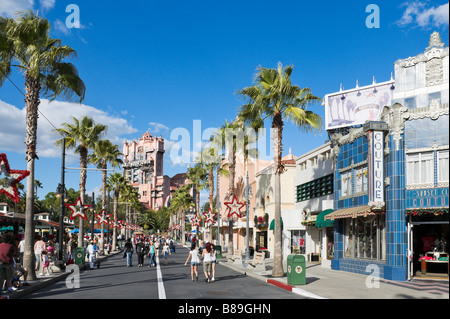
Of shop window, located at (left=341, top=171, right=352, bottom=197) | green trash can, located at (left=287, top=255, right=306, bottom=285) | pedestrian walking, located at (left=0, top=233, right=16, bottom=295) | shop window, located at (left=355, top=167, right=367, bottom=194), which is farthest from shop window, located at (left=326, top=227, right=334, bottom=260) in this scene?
pedestrian walking, located at (left=0, top=233, right=16, bottom=295)

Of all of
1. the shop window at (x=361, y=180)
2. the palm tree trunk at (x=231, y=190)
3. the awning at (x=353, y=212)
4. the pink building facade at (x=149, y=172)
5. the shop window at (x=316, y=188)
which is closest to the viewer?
the awning at (x=353, y=212)

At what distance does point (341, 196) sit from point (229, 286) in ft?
35.9

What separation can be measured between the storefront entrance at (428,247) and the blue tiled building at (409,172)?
41mm

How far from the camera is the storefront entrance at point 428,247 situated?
70.0 feet

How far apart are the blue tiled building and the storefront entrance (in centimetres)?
4

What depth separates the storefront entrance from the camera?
840 inches

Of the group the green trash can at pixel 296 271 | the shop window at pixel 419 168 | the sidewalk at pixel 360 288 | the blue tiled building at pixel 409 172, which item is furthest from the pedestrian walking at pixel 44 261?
the shop window at pixel 419 168

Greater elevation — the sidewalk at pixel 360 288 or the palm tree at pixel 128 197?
the palm tree at pixel 128 197

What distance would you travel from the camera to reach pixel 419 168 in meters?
21.1

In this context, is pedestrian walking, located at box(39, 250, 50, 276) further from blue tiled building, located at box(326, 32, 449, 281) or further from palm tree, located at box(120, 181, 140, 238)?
palm tree, located at box(120, 181, 140, 238)

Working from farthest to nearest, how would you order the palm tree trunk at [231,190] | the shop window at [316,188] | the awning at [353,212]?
the palm tree trunk at [231,190], the shop window at [316,188], the awning at [353,212]

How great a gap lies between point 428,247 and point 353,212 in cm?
367

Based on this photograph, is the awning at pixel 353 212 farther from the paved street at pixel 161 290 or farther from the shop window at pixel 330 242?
the shop window at pixel 330 242

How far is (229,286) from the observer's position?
63.6ft
